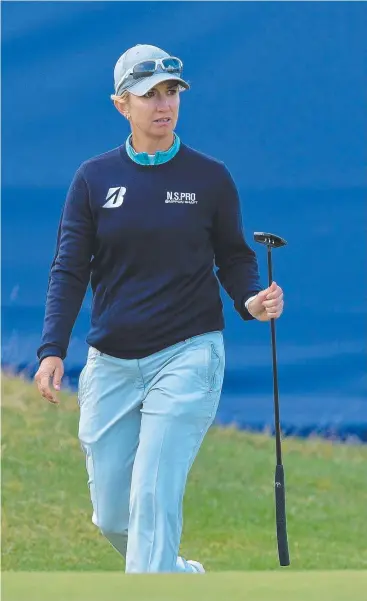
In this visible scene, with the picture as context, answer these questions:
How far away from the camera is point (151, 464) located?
3.06 m

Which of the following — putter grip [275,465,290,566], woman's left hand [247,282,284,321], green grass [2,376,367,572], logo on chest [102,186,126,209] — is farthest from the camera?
green grass [2,376,367,572]

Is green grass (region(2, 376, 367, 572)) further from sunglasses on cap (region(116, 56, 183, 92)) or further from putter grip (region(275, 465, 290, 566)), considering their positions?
sunglasses on cap (region(116, 56, 183, 92))

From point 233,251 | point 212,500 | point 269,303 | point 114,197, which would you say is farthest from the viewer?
point 212,500

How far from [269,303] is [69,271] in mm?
523

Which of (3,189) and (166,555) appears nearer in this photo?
(166,555)

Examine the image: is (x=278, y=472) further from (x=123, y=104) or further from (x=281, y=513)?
(x=123, y=104)

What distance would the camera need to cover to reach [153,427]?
10.1ft

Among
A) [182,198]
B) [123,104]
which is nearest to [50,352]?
[182,198]

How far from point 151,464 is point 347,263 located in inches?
61.0

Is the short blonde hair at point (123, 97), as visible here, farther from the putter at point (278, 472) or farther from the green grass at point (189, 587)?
the green grass at point (189, 587)

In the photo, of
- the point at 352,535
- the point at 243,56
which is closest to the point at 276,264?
the point at 243,56

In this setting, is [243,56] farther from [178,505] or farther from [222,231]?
[178,505]

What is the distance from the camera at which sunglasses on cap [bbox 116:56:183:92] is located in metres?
3.15

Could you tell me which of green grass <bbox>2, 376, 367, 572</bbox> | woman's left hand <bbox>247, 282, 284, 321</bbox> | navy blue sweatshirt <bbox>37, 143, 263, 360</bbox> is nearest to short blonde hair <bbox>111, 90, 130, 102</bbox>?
navy blue sweatshirt <bbox>37, 143, 263, 360</bbox>
